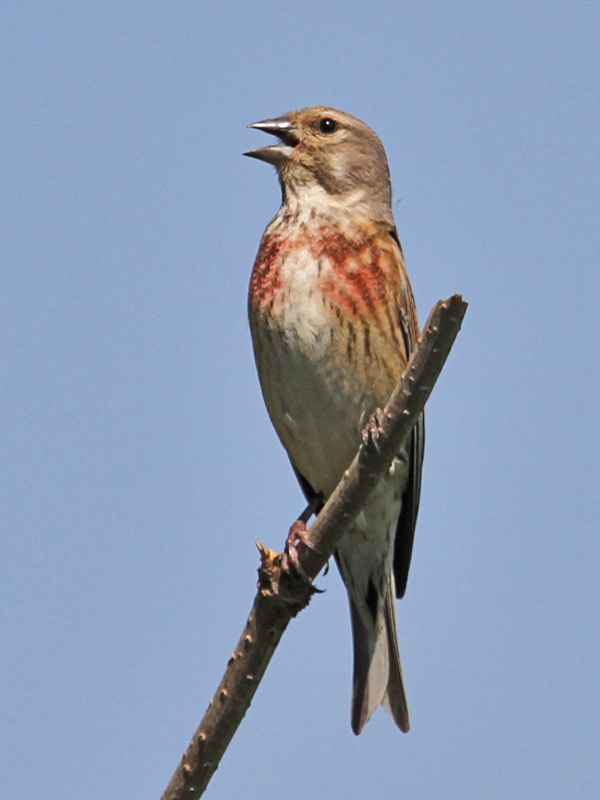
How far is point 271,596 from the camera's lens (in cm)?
474

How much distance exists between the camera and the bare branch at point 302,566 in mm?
4200

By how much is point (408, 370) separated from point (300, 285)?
5.91 feet

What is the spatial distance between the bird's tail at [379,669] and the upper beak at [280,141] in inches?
105

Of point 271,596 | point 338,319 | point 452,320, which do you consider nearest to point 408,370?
point 452,320

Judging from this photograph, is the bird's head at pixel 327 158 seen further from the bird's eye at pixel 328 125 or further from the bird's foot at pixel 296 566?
the bird's foot at pixel 296 566

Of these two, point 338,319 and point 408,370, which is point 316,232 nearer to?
point 338,319

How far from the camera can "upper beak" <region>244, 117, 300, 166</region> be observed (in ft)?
22.5

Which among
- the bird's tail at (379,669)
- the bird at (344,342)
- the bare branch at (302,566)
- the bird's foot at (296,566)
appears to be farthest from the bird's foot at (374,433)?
the bird's tail at (379,669)

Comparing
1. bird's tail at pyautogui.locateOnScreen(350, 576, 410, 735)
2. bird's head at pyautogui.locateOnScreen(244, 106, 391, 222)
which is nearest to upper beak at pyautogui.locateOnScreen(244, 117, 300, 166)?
bird's head at pyautogui.locateOnScreen(244, 106, 391, 222)

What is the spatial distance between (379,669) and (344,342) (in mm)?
1861

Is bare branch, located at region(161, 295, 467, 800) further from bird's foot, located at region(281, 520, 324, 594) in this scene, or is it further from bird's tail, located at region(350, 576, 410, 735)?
bird's tail, located at region(350, 576, 410, 735)

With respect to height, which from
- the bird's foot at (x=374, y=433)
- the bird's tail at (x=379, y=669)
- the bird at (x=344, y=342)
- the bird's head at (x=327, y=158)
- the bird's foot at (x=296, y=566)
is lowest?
the bird's tail at (x=379, y=669)

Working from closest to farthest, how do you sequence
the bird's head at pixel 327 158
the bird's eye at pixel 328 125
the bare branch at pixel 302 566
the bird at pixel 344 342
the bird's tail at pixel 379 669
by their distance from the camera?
1. the bare branch at pixel 302 566
2. the bird at pixel 344 342
3. the bird's tail at pixel 379 669
4. the bird's head at pixel 327 158
5. the bird's eye at pixel 328 125

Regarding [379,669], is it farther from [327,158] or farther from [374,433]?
[327,158]
